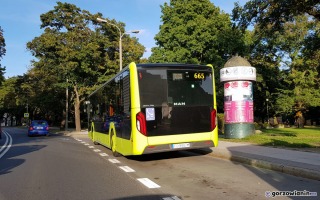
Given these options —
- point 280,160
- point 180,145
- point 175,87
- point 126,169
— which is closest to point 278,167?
point 280,160

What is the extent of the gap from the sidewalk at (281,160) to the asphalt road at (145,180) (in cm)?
22

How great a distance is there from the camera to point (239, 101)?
60.0 ft

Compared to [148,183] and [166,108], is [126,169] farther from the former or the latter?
[148,183]

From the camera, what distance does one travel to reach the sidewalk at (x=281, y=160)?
8552 millimetres

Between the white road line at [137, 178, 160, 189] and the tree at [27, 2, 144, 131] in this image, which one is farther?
the tree at [27, 2, 144, 131]

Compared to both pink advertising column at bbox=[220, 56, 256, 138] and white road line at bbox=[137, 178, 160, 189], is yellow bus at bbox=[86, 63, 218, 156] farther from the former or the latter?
pink advertising column at bbox=[220, 56, 256, 138]

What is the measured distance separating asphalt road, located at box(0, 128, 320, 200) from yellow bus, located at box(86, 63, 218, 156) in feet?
2.20

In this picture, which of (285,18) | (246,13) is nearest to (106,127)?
(246,13)

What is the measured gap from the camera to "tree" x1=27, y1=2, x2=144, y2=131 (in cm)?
4003

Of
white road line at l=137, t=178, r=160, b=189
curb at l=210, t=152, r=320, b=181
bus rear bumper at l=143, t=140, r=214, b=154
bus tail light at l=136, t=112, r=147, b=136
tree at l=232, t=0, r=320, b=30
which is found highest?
tree at l=232, t=0, r=320, b=30

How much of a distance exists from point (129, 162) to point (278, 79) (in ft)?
134

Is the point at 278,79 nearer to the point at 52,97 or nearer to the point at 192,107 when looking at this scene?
the point at 52,97

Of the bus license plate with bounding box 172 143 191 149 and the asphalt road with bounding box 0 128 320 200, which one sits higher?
the bus license plate with bounding box 172 143 191 149

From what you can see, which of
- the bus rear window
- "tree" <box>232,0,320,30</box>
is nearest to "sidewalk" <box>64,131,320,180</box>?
the bus rear window
